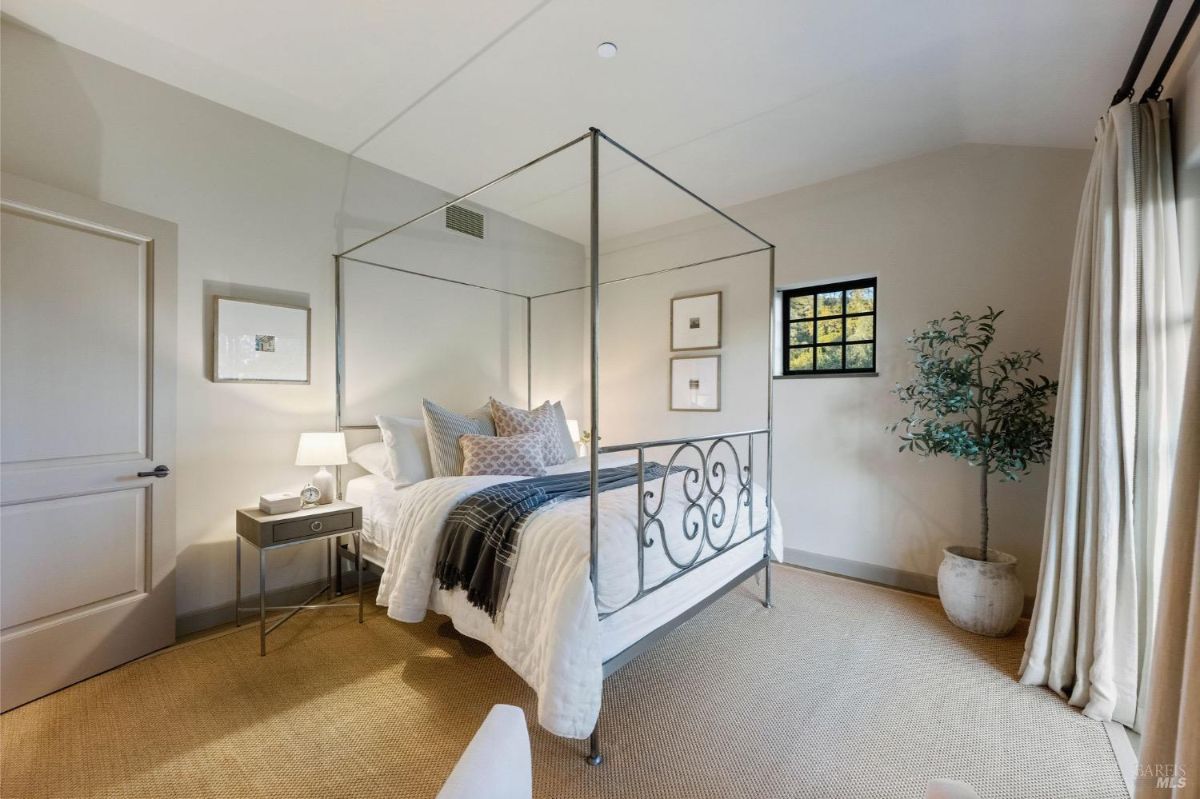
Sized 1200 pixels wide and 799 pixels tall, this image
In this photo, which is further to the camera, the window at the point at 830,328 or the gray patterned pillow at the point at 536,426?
the window at the point at 830,328

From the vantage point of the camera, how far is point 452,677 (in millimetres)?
2143

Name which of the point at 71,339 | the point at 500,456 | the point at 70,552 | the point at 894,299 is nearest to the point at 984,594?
the point at 894,299

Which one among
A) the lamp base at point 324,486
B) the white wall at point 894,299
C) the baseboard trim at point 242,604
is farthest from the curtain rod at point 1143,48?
the baseboard trim at point 242,604

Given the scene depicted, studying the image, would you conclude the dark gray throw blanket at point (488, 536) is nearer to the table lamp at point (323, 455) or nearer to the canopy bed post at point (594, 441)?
the canopy bed post at point (594, 441)

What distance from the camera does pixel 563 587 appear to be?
1631 millimetres

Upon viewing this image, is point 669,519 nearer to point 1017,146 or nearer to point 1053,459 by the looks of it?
point 1053,459

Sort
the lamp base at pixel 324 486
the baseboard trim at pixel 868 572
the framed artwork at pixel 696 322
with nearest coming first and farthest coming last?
the lamp base at pixel 324 486, the baseboard trim at pixel 868 572, the framed artwork at pixel 696 322

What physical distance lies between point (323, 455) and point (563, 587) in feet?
5.99

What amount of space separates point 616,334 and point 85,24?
3615 mm

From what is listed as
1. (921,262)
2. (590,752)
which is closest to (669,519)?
(590,752)

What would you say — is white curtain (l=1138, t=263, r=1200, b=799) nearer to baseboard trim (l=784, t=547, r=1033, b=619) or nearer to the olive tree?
the olive tree

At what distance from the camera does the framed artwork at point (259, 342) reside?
8.48 ft

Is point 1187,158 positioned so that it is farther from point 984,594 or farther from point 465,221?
point 465,221

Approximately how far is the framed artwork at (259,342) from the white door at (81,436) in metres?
0.23
